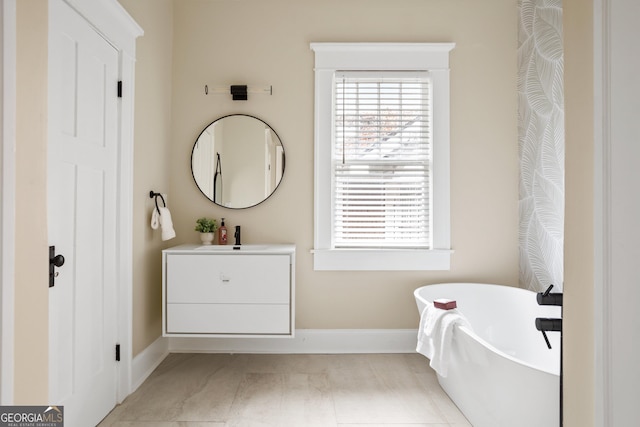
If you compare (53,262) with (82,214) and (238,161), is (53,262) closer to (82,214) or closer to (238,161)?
(82,214)

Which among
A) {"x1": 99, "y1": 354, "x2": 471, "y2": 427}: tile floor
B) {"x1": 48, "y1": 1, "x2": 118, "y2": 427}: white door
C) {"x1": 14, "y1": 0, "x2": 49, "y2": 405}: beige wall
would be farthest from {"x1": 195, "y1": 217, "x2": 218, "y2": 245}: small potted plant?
{"x1": 14, "y1": 0, "x2": 49, "y2": 405}: beige wall

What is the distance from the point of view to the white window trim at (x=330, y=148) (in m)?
2.95

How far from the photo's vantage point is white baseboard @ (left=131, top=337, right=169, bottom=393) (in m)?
2.36

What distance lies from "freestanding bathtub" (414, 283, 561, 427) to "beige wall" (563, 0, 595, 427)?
0.86 meters

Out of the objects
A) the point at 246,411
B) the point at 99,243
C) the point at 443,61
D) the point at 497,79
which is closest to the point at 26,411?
the point at 99,243

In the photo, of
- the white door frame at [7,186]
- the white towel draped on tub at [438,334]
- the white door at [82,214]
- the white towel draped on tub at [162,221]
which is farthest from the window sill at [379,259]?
the white door frame at [7,186]

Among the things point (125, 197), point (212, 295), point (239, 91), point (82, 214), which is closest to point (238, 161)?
point (239, 91)

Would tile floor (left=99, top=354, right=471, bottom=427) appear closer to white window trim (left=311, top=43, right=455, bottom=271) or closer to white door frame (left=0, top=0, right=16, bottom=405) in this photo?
white window trim (left=311, top=43, right=455, bottom=271)

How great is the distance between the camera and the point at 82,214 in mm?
1856

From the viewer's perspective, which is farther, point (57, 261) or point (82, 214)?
point (82, 214)

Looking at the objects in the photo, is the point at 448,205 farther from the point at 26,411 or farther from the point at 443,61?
the point at 26,411

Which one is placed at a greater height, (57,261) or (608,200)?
(608,200)

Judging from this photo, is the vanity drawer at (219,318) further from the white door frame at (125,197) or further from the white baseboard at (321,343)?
the white baseboard at (321,343)

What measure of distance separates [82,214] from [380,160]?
201cm
